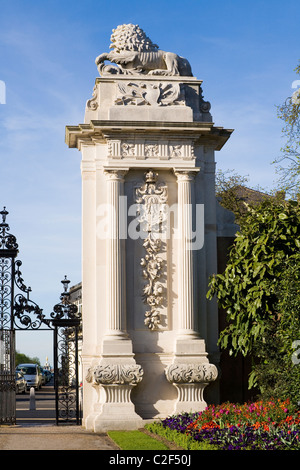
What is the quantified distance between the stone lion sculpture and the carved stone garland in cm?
261

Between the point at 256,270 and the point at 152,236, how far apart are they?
2.93 meters

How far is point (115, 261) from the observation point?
17.8m

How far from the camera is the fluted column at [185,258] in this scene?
1800cm

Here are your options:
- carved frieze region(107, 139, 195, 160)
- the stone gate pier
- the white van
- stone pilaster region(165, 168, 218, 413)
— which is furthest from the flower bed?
the white van

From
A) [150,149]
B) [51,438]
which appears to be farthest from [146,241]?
[51,438]

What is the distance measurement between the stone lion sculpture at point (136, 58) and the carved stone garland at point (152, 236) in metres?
2.61

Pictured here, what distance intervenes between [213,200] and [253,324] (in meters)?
3.44

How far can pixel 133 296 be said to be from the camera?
18188 mm

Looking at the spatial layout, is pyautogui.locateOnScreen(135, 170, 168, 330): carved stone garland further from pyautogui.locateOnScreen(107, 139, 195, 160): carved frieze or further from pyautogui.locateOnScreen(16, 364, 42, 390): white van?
pyautogui.locateOnScreen(16, 364, 42, 390): white van

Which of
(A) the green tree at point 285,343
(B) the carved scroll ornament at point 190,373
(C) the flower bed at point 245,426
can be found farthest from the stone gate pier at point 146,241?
(A) the green tree at point 285,343

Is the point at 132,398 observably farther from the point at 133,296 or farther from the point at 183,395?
the point at 133,296

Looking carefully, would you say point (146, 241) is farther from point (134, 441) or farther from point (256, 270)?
point (134, 441)

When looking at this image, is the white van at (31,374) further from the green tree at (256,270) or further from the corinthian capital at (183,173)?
the green tree at (256,270)
